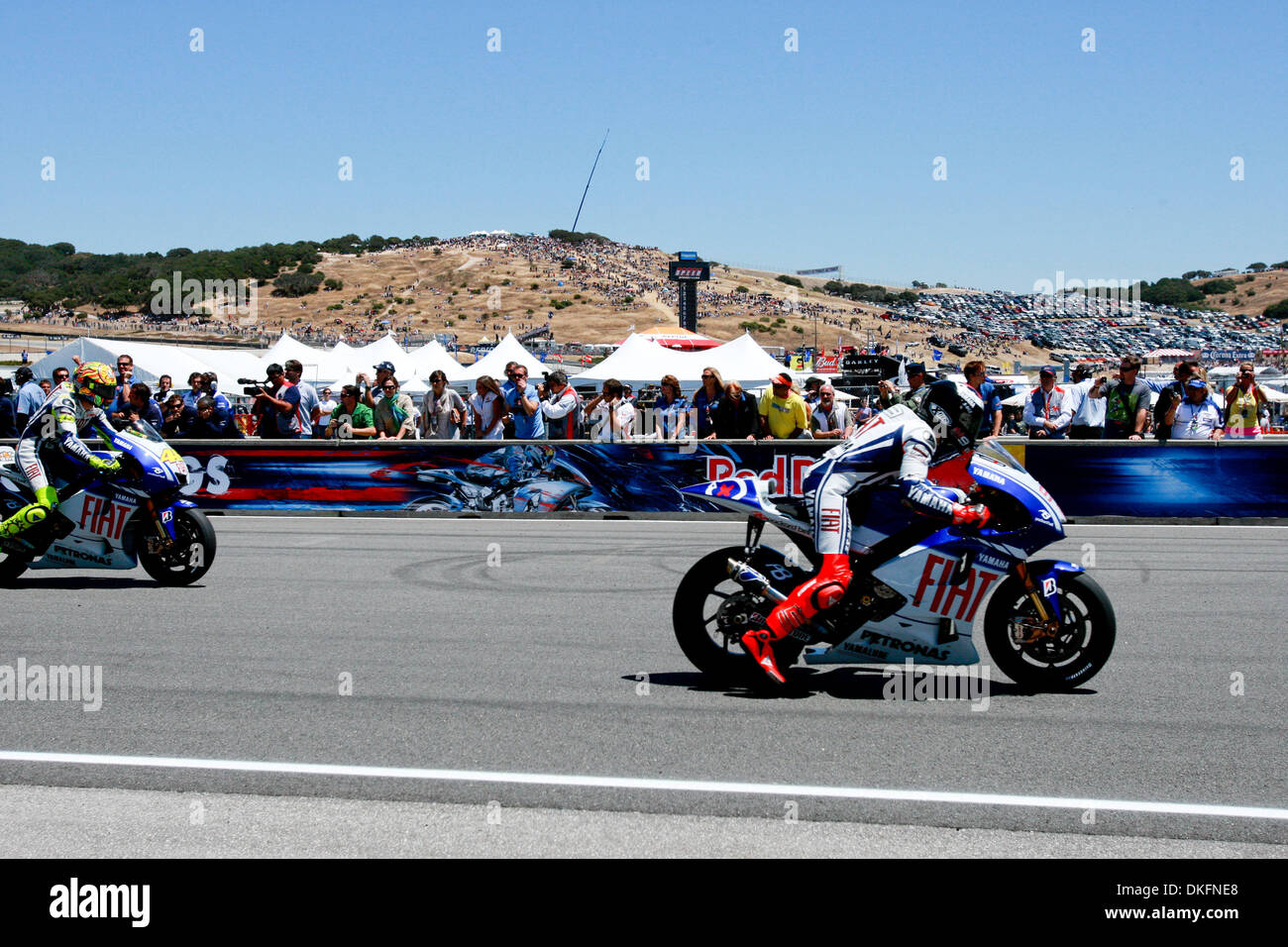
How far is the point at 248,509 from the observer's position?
1664 centimetres

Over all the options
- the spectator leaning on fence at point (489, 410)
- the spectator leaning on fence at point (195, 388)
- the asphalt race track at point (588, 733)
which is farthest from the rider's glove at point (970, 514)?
the spectator leaning on fence at point (195, 388)

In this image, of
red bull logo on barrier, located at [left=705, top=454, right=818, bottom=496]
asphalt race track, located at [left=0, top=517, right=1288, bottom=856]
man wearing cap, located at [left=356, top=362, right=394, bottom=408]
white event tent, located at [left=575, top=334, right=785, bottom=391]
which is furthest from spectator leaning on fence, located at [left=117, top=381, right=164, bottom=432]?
white event tent, located at [left=575, top=334, right=785, bottom=391]

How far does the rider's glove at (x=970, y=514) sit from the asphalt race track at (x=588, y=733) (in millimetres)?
932

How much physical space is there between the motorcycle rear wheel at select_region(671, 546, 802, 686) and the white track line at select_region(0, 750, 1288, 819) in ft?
4.85

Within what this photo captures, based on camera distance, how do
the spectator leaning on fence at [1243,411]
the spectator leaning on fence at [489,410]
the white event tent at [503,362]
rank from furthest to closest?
1. the white event tent at [503,362]
2. the spectator leaning on fence at [489,410]
3. the spectator leaning on fence at [1243,411]

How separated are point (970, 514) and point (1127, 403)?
10.8 metres

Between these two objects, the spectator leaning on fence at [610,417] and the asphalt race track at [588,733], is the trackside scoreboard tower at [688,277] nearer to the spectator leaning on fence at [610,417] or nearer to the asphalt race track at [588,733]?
the spectator leaning on fence at [610,417]

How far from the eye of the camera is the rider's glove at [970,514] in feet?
20.2

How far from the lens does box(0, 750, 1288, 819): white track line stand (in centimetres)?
462

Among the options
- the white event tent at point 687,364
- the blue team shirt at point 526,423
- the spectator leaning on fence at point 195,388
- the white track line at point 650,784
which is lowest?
the white track line at point 650,784
